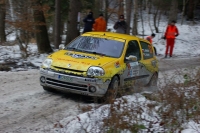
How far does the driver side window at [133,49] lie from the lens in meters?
10.1

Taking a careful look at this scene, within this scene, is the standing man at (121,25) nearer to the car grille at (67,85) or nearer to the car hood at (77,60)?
the car hood at (77,60)

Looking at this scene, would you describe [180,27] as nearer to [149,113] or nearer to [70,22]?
[70,22]

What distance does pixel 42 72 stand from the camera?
9.13 m

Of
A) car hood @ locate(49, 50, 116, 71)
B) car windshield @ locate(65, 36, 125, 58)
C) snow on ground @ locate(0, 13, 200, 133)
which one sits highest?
car windshield @ locate(65, 36, 125, 58)

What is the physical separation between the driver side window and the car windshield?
0.24 m

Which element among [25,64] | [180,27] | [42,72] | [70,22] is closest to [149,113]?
[42,72]

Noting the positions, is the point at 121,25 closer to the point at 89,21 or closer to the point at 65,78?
the point at 89,21

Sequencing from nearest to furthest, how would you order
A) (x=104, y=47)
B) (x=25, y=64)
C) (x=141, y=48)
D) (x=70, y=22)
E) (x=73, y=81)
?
(x=73, y=81)
(x=104, y=47)
(x=141, y=48)
(x=25, y=64)
(x=70, y=22)

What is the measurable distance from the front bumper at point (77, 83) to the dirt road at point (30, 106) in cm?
31

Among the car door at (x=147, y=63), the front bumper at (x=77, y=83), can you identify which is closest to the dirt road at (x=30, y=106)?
the front bumper at (x=77, y=83)

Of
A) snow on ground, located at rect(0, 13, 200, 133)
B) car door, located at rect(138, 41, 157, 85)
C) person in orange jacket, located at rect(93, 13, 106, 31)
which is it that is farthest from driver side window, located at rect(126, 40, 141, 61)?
person in orange jacket, located at rect(93, 13, 106, 31)

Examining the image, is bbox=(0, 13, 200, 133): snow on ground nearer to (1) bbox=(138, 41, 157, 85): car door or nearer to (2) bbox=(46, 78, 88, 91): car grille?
(2) bbox=(46, 78, 88, 91): car grille

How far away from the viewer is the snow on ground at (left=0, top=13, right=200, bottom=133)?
20.1 ft

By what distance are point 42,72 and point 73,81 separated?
0.92 meters
